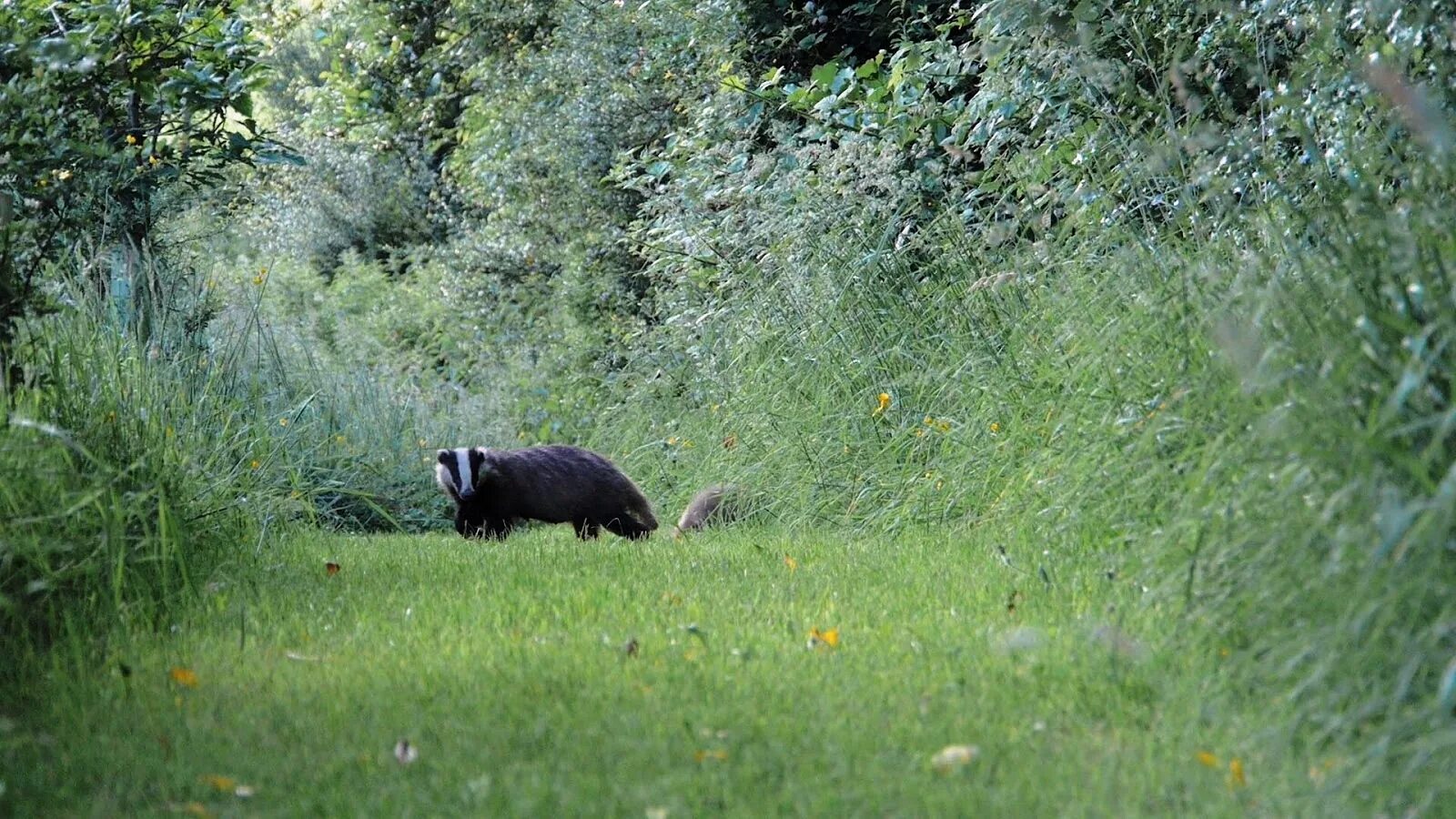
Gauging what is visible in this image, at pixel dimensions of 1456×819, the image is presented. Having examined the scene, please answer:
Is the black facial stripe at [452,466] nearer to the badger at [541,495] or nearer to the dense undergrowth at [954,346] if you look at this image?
the badger at [541,495]

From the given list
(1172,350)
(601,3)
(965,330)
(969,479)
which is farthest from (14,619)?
(601,3)

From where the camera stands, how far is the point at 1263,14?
6.42 metres

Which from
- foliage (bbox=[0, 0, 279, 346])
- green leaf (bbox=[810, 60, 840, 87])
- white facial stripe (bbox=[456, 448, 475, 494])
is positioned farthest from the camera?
green leaf (bbox=[810, 60, 840, 87])

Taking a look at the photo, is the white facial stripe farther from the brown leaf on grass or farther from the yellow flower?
the yellow flower

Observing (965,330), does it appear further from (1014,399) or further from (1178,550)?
(1178,550)

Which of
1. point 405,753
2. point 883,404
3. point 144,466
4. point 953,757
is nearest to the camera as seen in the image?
point 953,757

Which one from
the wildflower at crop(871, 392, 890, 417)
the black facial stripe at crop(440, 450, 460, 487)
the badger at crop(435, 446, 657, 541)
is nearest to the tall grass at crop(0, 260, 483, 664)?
the black facial stripe at crop(440, 450, 460, 487)

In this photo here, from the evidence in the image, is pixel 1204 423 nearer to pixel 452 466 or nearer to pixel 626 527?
pixel 626 527

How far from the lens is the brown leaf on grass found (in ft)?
12.3

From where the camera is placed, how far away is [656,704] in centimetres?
416

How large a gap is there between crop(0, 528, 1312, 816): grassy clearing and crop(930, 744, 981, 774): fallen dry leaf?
3 cm

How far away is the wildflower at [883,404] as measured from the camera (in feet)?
27.0

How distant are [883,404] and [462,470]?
2662mm

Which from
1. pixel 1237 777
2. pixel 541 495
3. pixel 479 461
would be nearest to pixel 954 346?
pixel 541 495
